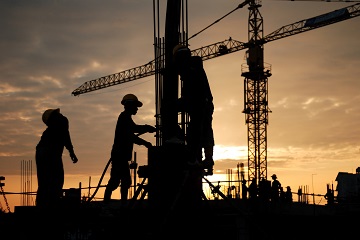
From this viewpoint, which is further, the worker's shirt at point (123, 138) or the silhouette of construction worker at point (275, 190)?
the silhouette of construction worker at point (275, 190)

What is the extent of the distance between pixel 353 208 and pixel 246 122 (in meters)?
58.0

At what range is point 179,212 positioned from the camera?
10391 mm

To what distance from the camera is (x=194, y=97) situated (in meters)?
10.8

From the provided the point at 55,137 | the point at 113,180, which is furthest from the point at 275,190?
the point at 55,137

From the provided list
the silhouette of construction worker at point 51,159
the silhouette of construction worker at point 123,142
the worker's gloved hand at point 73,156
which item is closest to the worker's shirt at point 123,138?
the silhouette of construction worker at point 123,142

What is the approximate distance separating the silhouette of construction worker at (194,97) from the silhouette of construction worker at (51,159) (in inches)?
140

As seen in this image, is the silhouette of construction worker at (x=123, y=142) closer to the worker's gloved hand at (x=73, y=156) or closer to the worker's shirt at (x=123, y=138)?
the worker's shirt at (x=123, y=138)

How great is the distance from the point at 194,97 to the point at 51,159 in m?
3.97

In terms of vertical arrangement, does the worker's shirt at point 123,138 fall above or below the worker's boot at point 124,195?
above

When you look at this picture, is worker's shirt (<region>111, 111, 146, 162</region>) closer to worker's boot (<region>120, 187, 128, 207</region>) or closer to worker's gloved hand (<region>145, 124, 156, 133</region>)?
worker's gloved hand (<region>145, 124, 156, 133</region>)

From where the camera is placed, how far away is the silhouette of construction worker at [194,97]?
10.7 meters

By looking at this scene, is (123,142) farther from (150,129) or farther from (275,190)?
(275,190)

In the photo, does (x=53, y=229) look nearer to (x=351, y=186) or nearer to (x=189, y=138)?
(x=189, y=138)

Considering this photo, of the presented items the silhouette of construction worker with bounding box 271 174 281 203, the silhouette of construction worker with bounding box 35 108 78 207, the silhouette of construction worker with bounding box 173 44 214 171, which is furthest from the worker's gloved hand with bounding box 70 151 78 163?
the silhouette of construction worker with bounding box 271 174 281 203
